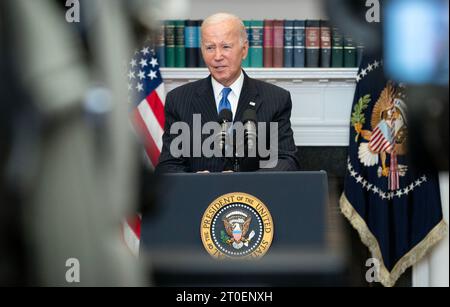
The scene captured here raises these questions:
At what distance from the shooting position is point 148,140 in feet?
11.9

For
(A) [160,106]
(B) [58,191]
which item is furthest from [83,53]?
(A) [160,106]

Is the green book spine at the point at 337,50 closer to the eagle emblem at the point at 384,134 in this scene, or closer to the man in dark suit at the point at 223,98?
the eagle emblem at the point at 384,134

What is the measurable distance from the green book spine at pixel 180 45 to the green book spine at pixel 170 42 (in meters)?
0.02

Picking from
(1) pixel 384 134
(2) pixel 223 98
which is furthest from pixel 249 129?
(1) pixel 384 134

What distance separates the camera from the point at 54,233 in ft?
3.66

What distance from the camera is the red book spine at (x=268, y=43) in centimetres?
366

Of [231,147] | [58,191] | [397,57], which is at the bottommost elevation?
[231,147]

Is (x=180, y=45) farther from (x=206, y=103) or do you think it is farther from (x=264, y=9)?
(x=206, y=103)

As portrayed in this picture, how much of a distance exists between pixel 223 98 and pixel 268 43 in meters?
0.85

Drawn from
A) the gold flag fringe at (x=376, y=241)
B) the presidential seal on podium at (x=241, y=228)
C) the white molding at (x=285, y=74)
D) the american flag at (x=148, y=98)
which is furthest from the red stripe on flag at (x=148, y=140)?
the presidential seal on podium at (x=241, y=228)
